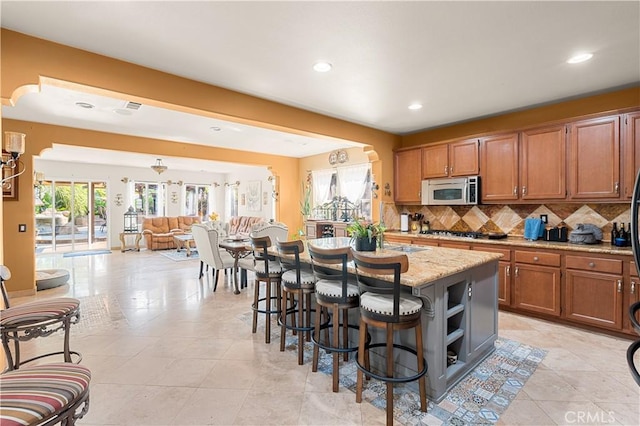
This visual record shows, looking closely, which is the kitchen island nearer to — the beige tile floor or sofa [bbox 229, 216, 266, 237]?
the beige tile floor

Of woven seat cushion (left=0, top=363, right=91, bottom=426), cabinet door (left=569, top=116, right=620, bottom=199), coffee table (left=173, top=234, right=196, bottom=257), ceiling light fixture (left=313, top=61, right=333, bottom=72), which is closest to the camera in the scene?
woven seat cushion (left=0, top=363, right=91, bottom=426)

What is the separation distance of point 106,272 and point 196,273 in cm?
197

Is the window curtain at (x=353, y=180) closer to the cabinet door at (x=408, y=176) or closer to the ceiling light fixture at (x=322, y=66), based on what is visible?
the cabinet door at (x=408, y=176)

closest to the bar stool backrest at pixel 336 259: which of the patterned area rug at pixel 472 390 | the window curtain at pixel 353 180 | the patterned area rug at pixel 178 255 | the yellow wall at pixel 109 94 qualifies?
the patterned area rug at pixel 472 390

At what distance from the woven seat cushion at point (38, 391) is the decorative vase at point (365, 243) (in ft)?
6.81

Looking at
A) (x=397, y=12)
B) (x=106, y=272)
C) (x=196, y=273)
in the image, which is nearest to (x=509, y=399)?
(x=397, y=12)

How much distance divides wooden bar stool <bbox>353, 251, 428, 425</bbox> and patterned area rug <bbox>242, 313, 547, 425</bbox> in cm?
11

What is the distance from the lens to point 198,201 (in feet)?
38.4

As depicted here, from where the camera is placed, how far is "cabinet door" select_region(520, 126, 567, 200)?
3.64 metres

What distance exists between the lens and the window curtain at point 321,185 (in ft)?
23.9

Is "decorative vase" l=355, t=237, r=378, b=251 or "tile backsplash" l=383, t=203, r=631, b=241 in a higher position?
"tile backsplash" l=383, t=203, r=631, b=241

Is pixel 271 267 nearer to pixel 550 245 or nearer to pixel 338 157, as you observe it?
pixel 550 245

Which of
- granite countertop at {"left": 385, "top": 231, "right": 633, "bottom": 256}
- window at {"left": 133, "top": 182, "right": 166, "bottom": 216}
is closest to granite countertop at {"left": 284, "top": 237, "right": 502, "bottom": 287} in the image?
granite countertop at {"left": 385, "top": 231, "right": 633, "bottom": 256}

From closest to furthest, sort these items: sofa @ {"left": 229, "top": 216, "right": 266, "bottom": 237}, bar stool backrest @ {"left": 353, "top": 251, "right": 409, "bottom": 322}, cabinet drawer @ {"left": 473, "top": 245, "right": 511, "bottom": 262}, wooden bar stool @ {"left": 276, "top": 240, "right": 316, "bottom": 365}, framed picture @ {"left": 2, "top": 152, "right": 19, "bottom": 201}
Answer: bar stool backrest @ {"left": 353, "top": 251, "right": 409, "bottom": 322} → wooden bar stool @ {"left": 276, "top": 240, "right": 316, "bottom": 365} → cabinet drawer @ {"left": 473, "top": 245, "right": 511, "bottom": 262} → framed picture @ {"left": 2, "top": 152, "right": 19, "bottom": 201} → sofa @ {"left": 229, "top": 216, "right": 266, "bottom": 237}
